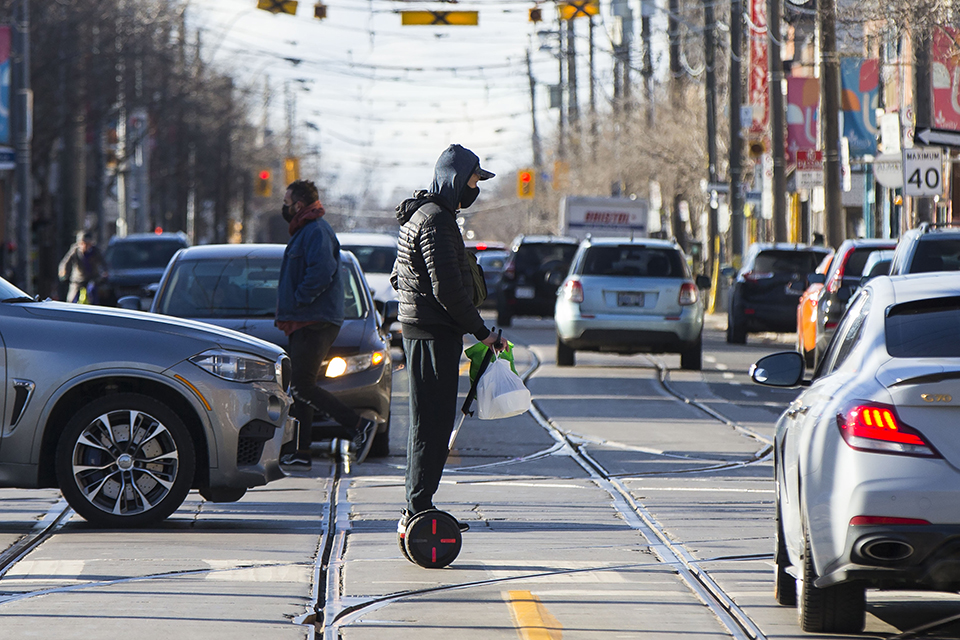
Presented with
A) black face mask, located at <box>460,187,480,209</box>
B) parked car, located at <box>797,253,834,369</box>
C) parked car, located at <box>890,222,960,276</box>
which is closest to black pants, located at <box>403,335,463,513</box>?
black face mask, located at <box>460,187,480,209</box>

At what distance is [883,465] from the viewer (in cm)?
559

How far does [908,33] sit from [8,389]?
15816mm

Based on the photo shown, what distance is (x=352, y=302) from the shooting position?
12.9 m

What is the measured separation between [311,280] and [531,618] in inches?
196

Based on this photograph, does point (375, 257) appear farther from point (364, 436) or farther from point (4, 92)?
point (364, 436)

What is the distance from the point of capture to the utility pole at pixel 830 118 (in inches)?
1107

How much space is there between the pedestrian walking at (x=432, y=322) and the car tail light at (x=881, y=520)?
229cm

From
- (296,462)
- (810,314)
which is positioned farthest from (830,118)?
(296,462)

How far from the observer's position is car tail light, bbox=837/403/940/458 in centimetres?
558

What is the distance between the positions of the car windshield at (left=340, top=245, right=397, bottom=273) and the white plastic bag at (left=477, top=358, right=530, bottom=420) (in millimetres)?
15683

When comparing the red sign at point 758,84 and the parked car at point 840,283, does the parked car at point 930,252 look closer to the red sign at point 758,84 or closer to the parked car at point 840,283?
the parked car at point 840,283

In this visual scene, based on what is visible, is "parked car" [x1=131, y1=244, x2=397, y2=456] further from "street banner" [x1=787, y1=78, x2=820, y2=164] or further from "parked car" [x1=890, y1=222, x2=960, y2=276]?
"street banner" [x1=787, y1=78, x2=820, y2=164]

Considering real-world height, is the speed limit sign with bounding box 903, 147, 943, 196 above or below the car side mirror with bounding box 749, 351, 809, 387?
above

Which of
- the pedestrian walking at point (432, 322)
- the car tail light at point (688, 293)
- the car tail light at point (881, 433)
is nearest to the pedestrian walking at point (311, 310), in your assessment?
the pedestrian walking at point (432, 322)
